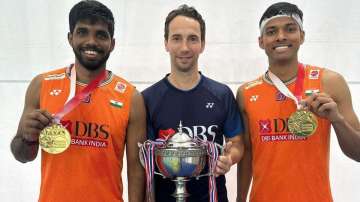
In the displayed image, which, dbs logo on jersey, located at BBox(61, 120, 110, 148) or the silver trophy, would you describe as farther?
dbs logo on jersey, located at BBox(61, 120, 110, 148)

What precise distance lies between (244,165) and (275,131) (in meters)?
0.29

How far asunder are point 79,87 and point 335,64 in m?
1.69

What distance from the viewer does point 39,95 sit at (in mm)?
1571

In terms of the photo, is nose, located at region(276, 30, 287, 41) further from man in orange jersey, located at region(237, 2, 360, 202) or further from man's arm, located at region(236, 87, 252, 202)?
man's arm, located at region(236, 87, 252, 202)

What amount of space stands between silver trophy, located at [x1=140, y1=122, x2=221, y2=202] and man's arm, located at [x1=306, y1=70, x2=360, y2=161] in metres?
0.43

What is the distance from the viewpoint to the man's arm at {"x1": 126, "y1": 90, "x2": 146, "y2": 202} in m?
1.59

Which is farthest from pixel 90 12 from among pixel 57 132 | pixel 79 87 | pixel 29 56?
pixel 29 56

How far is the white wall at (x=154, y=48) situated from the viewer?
2510mm

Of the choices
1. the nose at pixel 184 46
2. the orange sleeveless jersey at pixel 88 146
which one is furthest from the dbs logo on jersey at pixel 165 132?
the nose at pixel 184 46

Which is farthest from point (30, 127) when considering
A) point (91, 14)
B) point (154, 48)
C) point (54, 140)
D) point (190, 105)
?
point (154, 48)

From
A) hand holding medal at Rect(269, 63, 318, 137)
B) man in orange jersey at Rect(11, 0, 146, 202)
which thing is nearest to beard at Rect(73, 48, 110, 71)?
man in orange jersey at Rect(11, 0, 146, 202)

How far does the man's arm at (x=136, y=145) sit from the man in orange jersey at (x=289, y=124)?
0.46 meters

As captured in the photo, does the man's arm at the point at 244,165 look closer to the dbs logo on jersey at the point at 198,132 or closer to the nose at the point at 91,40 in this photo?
the dbs logo on jersey at the point at 198,132

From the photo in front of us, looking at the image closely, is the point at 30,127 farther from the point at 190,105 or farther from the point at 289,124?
the point at 289,124
